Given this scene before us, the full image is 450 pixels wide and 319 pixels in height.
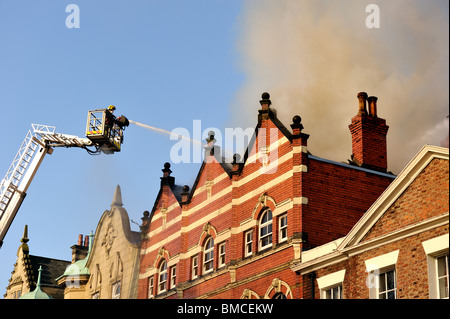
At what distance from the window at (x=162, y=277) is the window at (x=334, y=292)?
1332 cm

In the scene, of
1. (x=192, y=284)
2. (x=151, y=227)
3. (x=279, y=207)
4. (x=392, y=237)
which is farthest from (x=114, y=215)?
(x=392, y=237)

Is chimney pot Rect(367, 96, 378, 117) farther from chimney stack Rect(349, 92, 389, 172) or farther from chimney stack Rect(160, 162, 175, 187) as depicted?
chimney stack Rect(160, 162, 175, 187)

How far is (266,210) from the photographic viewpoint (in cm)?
3506

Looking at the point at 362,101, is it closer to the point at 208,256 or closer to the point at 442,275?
the point at 208,256

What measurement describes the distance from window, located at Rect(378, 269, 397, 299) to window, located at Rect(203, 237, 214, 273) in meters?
12.2

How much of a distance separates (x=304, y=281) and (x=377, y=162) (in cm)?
775

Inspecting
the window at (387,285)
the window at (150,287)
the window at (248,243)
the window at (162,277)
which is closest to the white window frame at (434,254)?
the window at (387,285)

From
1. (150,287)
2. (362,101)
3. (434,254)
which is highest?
(362,101)

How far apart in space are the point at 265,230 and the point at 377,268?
8.39m

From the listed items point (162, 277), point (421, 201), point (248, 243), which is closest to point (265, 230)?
point (248, 243)

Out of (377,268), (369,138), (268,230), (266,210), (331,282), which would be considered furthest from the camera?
(369,138)

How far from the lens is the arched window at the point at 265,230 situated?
3434cm

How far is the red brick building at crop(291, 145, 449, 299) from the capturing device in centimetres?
2498

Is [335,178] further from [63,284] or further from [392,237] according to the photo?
Result: [63,284]
